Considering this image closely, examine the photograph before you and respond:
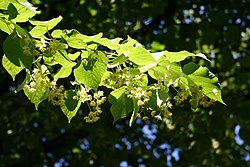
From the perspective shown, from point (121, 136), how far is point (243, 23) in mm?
1273

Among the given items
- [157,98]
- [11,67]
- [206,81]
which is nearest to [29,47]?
[11,67]

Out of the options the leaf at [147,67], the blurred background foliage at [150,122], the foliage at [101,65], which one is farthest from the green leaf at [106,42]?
the blurred background foliage at [150,122]

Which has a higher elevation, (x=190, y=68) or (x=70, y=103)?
(x=190, y=68)

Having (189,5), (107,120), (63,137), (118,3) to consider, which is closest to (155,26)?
(189,5)

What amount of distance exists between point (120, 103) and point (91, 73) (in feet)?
0.48

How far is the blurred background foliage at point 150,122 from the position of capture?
3.54 m

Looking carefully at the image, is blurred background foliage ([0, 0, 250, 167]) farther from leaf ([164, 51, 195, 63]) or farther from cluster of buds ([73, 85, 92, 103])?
leaf ([164, 51, 195, 63])

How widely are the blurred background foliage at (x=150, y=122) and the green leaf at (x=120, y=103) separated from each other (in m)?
1.84

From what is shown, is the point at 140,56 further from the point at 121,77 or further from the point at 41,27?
the point at 41,27

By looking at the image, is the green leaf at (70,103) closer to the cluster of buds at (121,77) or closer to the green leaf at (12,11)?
the cluster of buds at (121,77)

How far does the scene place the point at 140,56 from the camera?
4.37 ft

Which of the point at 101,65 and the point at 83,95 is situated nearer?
the point at 101,65

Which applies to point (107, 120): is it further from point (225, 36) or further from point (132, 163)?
point (225, 36)

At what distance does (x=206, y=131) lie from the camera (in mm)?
3652
